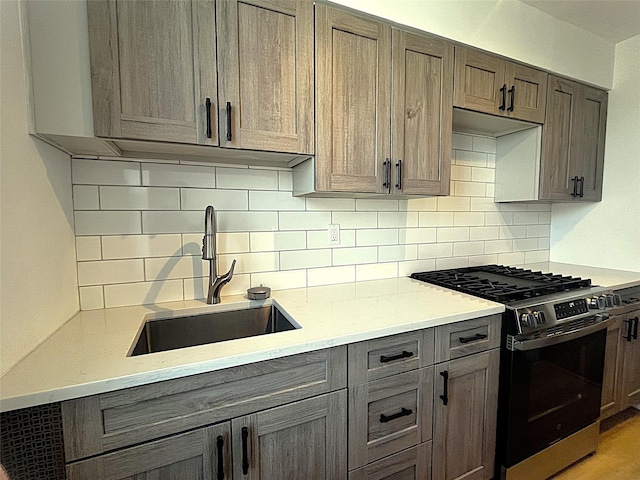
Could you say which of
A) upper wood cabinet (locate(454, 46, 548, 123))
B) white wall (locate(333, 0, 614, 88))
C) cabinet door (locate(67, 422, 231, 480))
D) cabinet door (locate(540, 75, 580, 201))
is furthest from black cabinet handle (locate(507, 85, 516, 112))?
cabinet door (locate(67, 422, 231, 480))

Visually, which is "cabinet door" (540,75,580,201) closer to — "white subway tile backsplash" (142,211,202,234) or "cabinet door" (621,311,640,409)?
"cabinet door" (621,311,640,409)

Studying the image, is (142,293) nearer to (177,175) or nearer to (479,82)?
(177,175)

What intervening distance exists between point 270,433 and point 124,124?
114 cm

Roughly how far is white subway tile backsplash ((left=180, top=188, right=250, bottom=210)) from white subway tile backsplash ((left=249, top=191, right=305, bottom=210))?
0.12 feet

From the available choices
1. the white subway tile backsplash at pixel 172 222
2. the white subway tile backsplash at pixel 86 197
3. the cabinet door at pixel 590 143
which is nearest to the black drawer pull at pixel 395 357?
the white subway tile backsplash at pixel 172 222

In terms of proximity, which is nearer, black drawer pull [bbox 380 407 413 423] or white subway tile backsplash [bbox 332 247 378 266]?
black drawer pull [bbox 380 407 413 423]

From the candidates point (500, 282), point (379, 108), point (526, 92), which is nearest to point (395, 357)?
point (500, 282)

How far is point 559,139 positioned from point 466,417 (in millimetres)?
1851

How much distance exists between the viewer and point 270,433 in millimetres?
1034

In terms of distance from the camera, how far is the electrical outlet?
183 centimetres

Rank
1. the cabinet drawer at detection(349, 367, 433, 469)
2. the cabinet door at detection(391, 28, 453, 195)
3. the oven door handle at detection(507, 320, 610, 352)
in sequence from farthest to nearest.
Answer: the cabinet door at detection(391, 28, 453, 195) < the oven door handle at detection(507, 320, 610, 352) < the cabinet drawer at detection(349, 367, 433, 469)

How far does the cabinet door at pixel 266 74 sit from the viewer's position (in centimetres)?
121

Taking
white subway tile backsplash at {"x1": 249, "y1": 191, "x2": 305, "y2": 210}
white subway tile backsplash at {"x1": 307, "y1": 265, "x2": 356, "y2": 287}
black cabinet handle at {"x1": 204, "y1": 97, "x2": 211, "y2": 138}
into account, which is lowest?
white subway tile backsplash at {"x1": 307, "y1": 265, "x2": 356, "y2": 287}

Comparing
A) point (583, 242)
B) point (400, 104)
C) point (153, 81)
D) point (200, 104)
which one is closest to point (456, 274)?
point (400, 104)
